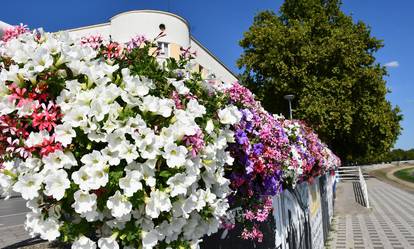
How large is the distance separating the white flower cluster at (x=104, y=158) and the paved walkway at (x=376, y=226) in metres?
9.55

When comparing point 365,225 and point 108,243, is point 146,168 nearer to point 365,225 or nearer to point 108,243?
point 108,243

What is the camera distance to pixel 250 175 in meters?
3.20

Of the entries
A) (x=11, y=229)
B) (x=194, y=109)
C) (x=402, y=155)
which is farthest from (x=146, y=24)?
(x=402, y=155)

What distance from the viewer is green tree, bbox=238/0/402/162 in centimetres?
2772

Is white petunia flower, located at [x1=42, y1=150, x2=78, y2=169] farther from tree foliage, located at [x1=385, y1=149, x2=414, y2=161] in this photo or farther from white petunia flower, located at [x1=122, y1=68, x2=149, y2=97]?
tree foliage, located at [x1=385, y1=149, x2=414, y2=161]

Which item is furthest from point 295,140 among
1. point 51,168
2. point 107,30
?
point 107,30

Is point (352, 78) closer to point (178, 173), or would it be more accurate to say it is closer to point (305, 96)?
point (305, 96)

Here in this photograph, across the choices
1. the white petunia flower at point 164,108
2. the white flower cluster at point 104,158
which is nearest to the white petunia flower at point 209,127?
the white flower cluster at point 104,158

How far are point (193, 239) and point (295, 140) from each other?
3956mm

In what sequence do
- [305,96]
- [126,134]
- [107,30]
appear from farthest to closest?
1. [107,30]
2. [305,96]
3. [126,134]

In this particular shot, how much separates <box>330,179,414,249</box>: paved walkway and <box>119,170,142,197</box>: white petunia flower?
9.73 m

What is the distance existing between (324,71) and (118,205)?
94.2ft

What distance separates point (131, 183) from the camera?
174 cm

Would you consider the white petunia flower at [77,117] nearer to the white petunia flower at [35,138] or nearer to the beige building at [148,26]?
the white petunia flower at [35,138]
